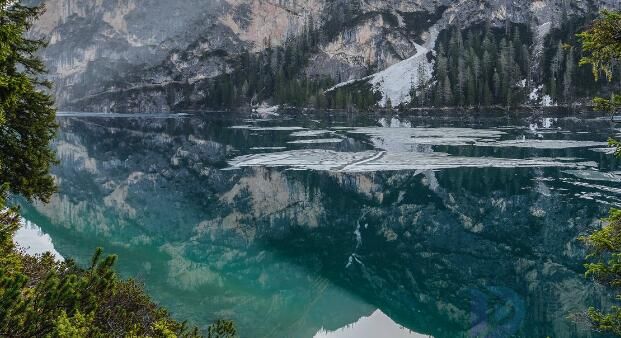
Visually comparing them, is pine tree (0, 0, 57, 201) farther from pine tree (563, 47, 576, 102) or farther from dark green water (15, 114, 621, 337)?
pine tree (563, 47, 576, 102)

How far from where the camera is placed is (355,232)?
3828 centimetres

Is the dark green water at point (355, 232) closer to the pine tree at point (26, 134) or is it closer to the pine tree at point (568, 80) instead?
the pine tree at point (26, 134)

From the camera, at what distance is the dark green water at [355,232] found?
25.4m

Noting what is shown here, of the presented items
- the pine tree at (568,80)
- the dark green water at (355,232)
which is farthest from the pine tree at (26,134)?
the pine tree at (568,80)

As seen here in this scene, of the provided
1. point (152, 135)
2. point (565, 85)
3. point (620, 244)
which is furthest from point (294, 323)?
point (565, 85)

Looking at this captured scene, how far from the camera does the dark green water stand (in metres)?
25.4

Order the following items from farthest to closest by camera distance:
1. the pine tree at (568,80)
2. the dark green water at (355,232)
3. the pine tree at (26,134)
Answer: the pine tree at (568,80), the dark green water at (355,232), the pine tree at (26,134)

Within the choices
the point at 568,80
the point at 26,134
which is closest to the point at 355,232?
the point at 26,134

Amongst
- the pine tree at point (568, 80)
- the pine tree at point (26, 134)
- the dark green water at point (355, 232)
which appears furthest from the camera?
the pine tree at point (568, 80)

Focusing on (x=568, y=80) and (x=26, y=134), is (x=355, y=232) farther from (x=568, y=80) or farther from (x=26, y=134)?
(x=568, y=80)

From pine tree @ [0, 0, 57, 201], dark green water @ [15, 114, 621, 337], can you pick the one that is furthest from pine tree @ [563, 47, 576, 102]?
pine tree @ [0, 0, 57, 201]

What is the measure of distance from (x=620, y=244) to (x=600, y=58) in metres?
3.84

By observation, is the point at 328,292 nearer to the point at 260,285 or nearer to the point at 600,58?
the point at 260,285

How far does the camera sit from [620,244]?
9.70 m
